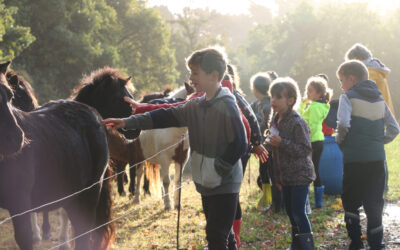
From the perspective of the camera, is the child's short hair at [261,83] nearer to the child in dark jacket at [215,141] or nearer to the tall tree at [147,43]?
the child in dark jacket at [215,141]

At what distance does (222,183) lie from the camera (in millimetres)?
3555

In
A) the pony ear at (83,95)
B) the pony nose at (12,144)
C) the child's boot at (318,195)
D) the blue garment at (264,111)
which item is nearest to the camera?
the pony nose at (12,144)

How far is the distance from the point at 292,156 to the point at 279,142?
22 cm

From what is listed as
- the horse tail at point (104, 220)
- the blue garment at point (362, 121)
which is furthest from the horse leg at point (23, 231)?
the blue garment at point (362, 121)

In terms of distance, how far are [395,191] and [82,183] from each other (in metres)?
6.50

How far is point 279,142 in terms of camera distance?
459 cm

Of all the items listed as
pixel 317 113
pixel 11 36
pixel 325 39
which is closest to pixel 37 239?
pixel 317 113

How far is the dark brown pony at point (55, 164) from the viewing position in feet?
11.3

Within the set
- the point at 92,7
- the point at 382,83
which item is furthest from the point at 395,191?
the point at 92,7

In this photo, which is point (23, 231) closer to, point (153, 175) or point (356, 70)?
point (356, 70)

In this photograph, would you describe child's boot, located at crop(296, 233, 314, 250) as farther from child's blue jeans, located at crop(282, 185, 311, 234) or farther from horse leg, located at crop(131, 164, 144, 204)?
horse leg, located at crop(131, 164, 144, 204)

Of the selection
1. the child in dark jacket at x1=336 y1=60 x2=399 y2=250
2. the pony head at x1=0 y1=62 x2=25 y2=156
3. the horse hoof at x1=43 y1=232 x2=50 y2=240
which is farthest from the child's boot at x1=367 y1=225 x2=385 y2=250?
the horse hoof at x1=43 y1=232 x2=50 y2=240

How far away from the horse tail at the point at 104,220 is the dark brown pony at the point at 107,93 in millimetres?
706

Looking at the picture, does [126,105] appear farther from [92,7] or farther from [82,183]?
[92,7]
